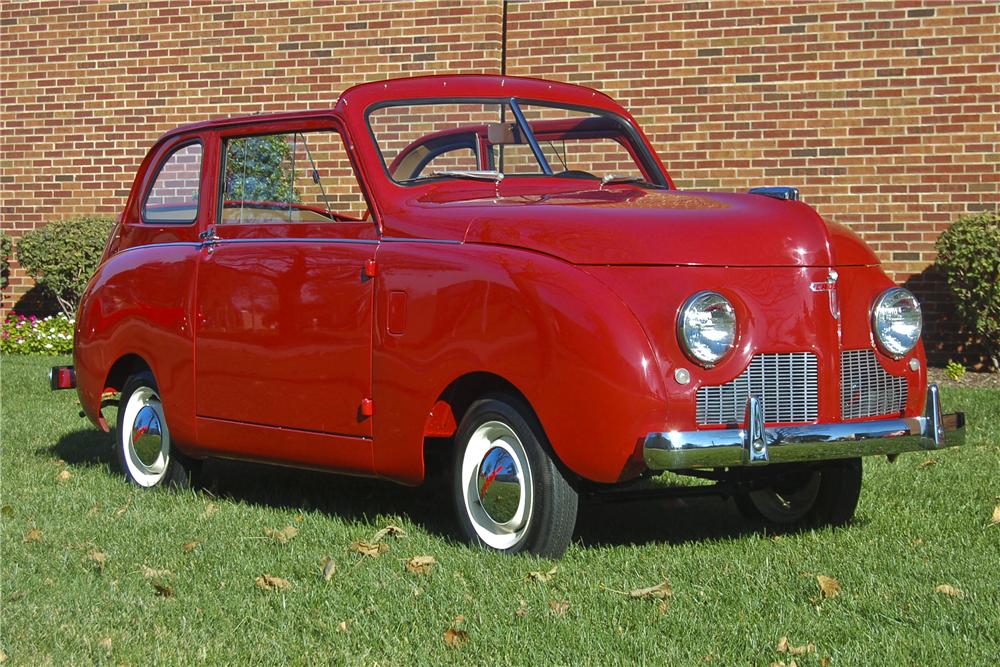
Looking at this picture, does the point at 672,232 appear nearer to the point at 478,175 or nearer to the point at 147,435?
the point at 478,175

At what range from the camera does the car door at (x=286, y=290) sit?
6082mm

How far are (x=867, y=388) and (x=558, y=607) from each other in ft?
5.15

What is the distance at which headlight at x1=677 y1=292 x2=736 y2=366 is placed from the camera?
5.09 metres

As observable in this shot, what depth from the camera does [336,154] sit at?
6566 mm

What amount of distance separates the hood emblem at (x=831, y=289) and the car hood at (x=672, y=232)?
5 cm

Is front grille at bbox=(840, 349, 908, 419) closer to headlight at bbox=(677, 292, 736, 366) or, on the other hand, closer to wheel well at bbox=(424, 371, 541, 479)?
headlight at bbox=(677, 292, 736, 366)

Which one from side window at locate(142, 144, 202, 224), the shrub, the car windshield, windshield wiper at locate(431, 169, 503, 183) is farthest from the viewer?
the shrub

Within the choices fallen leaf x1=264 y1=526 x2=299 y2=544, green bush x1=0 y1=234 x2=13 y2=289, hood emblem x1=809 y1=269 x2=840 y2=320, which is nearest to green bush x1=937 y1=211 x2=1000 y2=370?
hood emblem x1=809 y1=269 x2=840 y2=320

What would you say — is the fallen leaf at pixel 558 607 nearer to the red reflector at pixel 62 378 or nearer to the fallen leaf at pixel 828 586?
the fallen leaf at pixel 828 586

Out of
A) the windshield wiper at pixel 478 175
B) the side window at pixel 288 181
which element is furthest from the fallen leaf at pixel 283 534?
the windshield wiper at pixel 478 175

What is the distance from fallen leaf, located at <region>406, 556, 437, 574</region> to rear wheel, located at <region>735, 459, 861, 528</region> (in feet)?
5.14

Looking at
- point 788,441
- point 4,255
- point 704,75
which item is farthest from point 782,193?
point 4,255

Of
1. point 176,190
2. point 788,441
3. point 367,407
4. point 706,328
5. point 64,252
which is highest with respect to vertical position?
point 176,190

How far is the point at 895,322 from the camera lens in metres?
5.59
